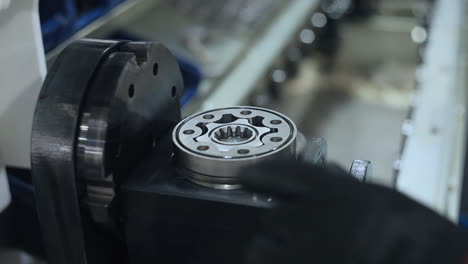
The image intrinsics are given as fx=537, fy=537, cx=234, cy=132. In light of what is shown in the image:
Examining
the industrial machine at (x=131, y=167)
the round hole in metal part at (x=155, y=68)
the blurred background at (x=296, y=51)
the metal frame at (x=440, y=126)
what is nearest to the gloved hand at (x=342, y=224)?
the industrial machine at (x=131, y=167)

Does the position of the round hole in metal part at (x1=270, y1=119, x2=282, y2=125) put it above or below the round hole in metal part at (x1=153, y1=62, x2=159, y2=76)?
below

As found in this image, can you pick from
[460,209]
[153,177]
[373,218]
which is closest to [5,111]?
[153,177]

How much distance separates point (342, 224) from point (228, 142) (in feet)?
0.56

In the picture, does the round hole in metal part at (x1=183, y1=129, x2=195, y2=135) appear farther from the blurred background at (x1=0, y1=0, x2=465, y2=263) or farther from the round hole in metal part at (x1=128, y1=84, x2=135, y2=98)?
the blurred background at (x1=0, y1=0, x2=465, y2=263)

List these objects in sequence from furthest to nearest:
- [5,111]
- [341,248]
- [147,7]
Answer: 1. [147,7]
2. [5,111]
3. [341,248]

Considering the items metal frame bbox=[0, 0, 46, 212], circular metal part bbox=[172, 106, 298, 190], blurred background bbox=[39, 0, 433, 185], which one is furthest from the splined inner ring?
blurred background bbox=[39, 0, 433, 185]

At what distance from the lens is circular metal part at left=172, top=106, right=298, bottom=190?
46cm

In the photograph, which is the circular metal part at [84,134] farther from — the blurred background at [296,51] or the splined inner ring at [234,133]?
the blurred background at [296,51]

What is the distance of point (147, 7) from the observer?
5.20 ft

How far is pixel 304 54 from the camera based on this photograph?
1.88 m

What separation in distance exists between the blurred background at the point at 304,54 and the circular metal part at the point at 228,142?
36 cm

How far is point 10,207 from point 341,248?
1.64ft

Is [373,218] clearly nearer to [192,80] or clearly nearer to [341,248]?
[341,248]

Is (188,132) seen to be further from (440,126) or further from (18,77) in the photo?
(440,126)
